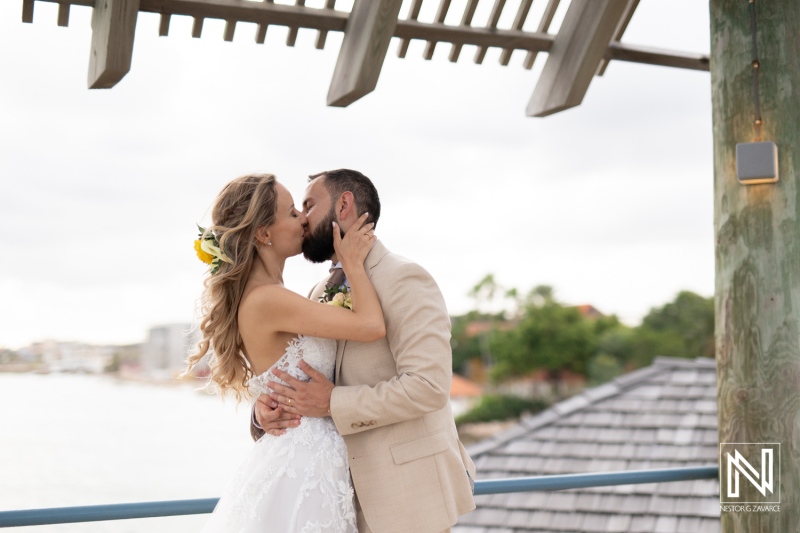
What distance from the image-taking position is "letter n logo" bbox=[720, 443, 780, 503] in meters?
2.48

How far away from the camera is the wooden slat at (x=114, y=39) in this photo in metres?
2.11

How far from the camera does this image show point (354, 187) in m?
2.28

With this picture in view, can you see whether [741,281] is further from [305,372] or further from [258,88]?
[258,88]

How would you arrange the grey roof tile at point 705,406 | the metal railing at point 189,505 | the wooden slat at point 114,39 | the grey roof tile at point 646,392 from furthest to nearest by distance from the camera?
the grey roof tile at point 646,392 < the grey roof tile at point 705,406 < the wooden slat at point 114,39 < the metal railing at point 189,505

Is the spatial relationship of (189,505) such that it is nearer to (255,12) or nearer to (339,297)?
(339,297)

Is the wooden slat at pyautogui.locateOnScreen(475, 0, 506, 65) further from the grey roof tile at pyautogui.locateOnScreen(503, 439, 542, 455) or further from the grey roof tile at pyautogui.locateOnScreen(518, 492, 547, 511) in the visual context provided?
the grey roof tile at pyautogui.locateOnScreen(503, 439, 542, 455)

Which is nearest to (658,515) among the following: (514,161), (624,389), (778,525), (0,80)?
(624,389)

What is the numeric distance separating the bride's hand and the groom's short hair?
56 millimetres

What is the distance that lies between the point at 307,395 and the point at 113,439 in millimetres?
43712

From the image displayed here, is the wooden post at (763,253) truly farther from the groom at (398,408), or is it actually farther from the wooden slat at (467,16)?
the groom at (398,408)

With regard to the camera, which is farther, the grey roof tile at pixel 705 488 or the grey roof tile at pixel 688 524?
the grey roof tile at pixel 705 488

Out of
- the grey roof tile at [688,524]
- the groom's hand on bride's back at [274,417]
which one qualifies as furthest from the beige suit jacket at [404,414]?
the grey roof tile at [688,524]

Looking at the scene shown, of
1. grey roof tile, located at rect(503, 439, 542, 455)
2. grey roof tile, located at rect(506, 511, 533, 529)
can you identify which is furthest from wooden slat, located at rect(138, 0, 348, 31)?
grey roof tile, located at rect(503, 439, 542, 455)

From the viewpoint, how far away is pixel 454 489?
7.04ft
